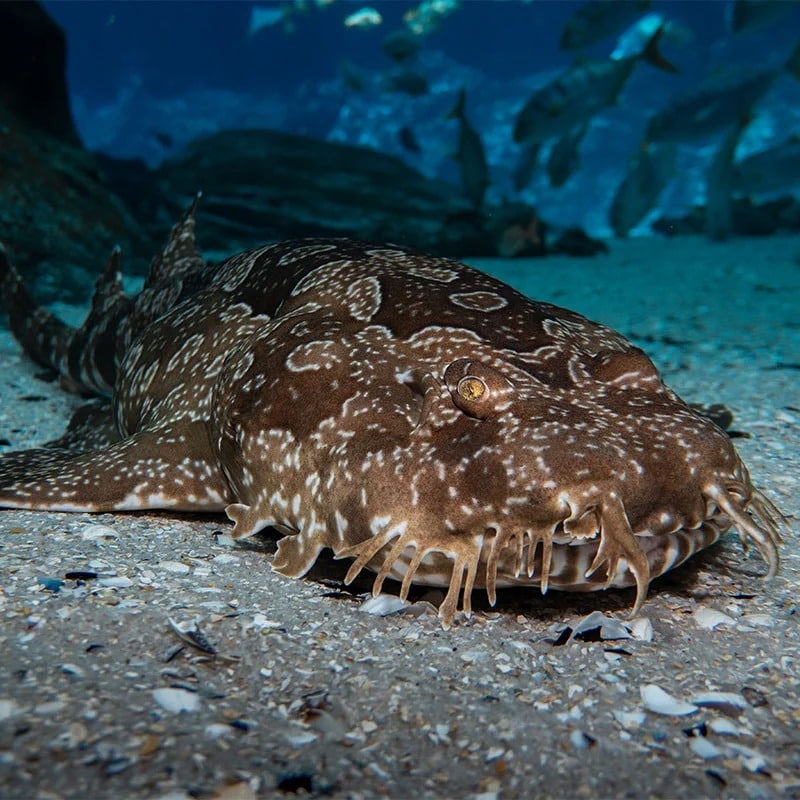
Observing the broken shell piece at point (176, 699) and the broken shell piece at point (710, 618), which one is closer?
the broken shell piece at point (176, 699)

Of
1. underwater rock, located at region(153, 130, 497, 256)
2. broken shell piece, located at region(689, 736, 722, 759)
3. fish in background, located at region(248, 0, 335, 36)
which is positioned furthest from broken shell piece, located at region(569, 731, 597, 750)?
fish in background, located at region(248, 0, 335, 36)

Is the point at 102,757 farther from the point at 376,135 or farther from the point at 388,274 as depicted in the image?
the point at 376,135

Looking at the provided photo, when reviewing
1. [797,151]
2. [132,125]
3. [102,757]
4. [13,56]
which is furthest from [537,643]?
[132,125]

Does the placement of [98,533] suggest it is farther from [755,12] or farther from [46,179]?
[755,12]

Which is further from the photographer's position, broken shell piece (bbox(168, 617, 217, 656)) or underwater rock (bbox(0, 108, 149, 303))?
underwater rock (bbox(0, 108, 149, 303))

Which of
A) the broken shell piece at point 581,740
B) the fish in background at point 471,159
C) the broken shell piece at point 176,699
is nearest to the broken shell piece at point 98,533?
the broken shell piece at point 176,699

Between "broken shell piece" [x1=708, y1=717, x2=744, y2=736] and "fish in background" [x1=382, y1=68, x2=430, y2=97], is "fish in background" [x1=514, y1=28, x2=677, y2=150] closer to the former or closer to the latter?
"fish in background" [x1=382, y1=68, x2=430, y2=97]

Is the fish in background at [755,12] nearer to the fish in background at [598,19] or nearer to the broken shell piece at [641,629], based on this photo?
the fish in background at [598,19]
